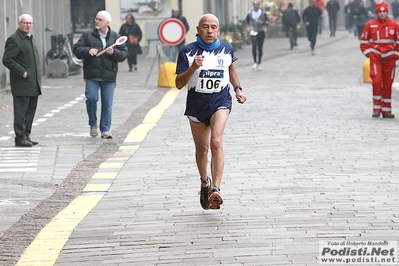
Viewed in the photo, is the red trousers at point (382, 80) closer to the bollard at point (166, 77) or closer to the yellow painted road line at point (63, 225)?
the yellow painted road line at point (63, 225)

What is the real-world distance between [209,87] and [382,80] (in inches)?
339

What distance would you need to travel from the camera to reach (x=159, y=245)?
7316 mm

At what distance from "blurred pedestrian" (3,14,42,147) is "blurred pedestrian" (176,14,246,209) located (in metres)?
5.65

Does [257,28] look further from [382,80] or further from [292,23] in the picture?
[292,23]

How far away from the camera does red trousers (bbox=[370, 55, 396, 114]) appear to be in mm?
16531

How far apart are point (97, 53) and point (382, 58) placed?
4.58m

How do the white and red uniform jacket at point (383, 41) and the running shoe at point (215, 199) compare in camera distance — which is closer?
the running shoe at point (215, 199)

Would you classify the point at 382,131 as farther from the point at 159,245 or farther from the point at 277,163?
the point at 159,245

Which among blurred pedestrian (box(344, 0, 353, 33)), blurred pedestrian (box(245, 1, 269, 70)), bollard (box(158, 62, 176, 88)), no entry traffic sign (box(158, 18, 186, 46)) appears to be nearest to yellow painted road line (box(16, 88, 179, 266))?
bollard (box(158, 62, 176, 88))

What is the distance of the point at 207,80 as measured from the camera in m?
8.72

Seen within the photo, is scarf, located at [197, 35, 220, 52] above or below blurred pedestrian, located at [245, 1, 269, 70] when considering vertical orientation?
above

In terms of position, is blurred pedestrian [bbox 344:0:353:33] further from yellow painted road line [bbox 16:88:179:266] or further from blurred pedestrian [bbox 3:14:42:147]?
yellow painted road line [bbox 16:88:179:266]

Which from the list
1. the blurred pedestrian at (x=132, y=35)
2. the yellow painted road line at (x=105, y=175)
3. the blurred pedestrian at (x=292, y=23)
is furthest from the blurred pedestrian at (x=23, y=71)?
the blurred pedestrian at (x=292, y=23)

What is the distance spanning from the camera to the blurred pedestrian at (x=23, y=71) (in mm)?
14109
